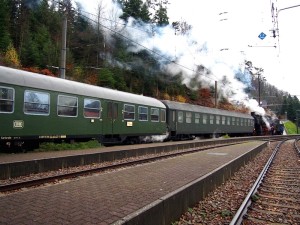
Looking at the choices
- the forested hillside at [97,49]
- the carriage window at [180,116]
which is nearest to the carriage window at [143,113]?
the carriage window at [180,116]

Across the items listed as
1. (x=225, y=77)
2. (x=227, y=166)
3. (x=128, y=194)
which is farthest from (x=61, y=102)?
(x=225, y=77)

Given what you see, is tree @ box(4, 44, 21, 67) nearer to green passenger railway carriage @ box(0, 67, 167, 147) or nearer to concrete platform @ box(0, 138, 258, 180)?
green passenger railway carriage @ box(0, 67, 167, 147)

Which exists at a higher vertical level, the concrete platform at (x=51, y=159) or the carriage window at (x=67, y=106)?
the carriage window at (x=67, y=106)

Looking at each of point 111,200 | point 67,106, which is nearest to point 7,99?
point 67,106

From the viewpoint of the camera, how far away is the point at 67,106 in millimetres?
15430

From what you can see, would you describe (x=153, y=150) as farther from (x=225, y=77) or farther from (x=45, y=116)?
(x=225, y=77)

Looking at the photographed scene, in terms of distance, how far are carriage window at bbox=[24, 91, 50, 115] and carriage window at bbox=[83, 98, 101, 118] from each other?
2563 millimetres

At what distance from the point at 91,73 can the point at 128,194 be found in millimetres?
42789

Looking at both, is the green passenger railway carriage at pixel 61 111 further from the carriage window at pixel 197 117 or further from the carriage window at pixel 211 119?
the carriage window at pixel 211 119

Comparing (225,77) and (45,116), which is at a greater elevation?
(225,77)

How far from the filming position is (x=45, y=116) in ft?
46.4

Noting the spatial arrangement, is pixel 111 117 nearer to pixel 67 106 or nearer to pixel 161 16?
pixel 67 106

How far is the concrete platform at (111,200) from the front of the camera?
5.15 m

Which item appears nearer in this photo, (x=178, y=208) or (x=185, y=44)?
(x=178, y=208)
